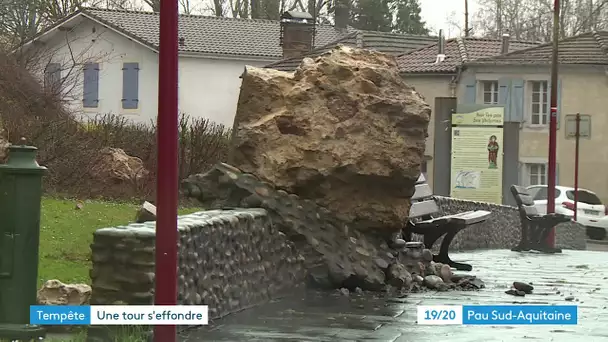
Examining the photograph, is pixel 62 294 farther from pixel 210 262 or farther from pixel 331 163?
pixel 331 163

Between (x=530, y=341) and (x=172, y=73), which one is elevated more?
(x=172, y=73)

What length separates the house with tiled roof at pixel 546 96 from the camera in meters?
39.8

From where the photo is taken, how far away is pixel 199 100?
1722 inches

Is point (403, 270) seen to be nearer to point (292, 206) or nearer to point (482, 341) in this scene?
point (292, 206)

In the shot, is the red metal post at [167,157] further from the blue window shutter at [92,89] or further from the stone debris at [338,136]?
the blue window shutter at [92,89]

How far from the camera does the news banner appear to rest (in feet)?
22.0

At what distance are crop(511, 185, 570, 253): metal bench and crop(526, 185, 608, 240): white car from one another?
14.9 metres

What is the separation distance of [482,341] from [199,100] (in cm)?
3673

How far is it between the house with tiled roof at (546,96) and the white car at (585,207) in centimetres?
458

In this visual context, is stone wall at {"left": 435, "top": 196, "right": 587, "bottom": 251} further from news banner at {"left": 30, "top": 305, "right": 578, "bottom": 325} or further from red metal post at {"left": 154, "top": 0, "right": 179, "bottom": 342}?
red metal post at {"left": 154, "top": 0, "right": 179, "bottom": 342}

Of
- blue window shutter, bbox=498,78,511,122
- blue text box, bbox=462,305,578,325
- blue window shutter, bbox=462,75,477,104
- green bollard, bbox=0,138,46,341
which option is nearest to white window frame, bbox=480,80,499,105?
blue window shutter, bbox=462,75,477,104

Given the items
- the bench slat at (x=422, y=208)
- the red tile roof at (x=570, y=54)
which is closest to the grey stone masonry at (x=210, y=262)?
the bench slat at (x=422, y=208)

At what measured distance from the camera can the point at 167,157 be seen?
212 inches

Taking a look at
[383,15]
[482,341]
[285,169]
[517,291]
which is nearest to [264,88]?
[285,169]
